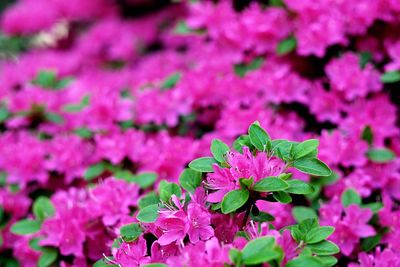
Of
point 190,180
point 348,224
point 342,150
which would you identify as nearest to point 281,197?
point 190,180

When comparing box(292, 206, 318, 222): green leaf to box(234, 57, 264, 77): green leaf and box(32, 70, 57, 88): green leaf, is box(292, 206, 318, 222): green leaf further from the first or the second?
box(32, 70, 57, 88): green leaf

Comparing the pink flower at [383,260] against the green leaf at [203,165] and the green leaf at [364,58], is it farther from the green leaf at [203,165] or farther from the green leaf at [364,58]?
the green leaf at [364,58]

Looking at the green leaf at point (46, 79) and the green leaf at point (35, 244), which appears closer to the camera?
the green leaf at point (35, 244)

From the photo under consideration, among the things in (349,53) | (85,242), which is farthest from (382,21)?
(85,242)

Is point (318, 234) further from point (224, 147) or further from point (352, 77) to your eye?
point (352, 77)

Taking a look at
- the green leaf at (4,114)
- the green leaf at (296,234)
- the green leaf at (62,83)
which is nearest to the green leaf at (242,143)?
the green leaf at (296,234)

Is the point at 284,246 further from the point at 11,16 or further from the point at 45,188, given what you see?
the point at 11,16

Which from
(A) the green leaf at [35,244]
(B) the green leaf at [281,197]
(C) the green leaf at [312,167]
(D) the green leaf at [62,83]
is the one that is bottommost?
(A) the green leaf at [35,244]
